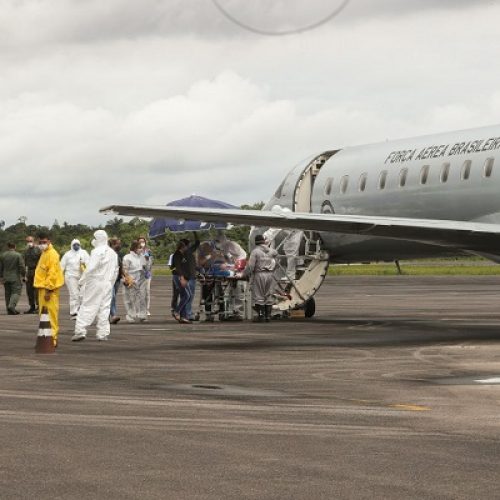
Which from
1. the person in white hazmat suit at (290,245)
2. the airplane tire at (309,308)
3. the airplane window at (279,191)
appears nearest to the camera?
the person in white hazmat suit at (290,245)

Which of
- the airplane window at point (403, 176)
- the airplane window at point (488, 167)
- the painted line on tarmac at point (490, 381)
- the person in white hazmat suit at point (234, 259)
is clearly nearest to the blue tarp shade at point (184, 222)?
the person in white hazmat suit at point (234, 259)

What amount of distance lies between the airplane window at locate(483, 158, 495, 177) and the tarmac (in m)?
2.93

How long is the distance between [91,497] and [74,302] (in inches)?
946

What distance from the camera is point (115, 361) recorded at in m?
18.4

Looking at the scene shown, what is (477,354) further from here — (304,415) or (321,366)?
(304,415)

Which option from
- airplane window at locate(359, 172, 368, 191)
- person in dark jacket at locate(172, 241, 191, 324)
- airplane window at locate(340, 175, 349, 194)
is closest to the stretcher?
person in dark jacket at locate(172, 241, 191, 324)

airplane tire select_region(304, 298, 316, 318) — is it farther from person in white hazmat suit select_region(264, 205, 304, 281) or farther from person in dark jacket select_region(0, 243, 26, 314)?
person in dark jacket select_region(0, 243, 26, 314)

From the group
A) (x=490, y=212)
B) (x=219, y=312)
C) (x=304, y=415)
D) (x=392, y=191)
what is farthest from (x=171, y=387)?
(x=219, y=312)

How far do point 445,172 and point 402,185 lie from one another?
1579mm

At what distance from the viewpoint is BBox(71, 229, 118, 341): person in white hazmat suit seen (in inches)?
913

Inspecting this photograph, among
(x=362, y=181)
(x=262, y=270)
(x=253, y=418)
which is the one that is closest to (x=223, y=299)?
(x=262, y=270)

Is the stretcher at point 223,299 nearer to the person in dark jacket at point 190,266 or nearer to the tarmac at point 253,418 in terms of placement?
the person in dark jacket at point 190,266

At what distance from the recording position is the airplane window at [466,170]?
24.5 meters

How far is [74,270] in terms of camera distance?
31750mm
